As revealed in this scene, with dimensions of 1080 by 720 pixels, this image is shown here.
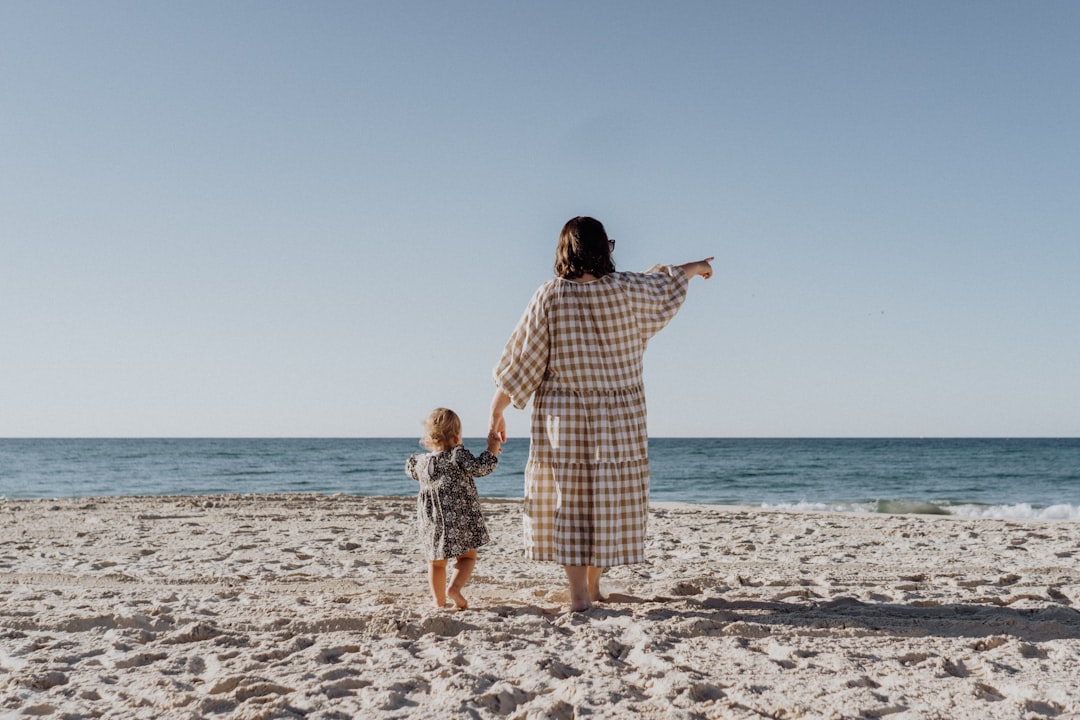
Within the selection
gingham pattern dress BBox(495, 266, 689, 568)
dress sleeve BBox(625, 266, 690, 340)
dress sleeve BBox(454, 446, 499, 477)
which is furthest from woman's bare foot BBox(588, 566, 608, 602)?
dress sleeve BBox(625, 266, 690, 340)

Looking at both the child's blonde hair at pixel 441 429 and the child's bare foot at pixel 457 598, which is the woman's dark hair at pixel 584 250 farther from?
the child's bare foot at pixel 457 598

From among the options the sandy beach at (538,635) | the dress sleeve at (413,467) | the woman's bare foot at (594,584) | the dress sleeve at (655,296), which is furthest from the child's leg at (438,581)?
the dress sleeve at (655,296)

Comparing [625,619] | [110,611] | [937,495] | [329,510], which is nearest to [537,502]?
[625,619]

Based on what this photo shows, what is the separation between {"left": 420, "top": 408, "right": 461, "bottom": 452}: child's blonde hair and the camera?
391cm

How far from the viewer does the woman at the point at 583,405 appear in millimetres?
3693

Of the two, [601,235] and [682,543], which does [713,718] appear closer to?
[601,235]

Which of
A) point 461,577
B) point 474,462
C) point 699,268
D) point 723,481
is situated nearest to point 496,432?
point 474,462

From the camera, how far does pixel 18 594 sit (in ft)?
14.1

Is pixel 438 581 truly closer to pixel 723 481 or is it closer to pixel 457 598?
pixel 457 598

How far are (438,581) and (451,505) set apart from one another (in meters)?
0.39

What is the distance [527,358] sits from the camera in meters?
3.74

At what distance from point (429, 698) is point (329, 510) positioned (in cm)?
688

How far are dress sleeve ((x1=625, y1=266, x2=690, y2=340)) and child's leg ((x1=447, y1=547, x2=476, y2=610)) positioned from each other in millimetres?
1376

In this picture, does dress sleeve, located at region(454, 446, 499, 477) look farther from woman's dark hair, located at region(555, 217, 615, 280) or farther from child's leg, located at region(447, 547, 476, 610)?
woman's dark hair, located at region(555, 217, 615, 280)
